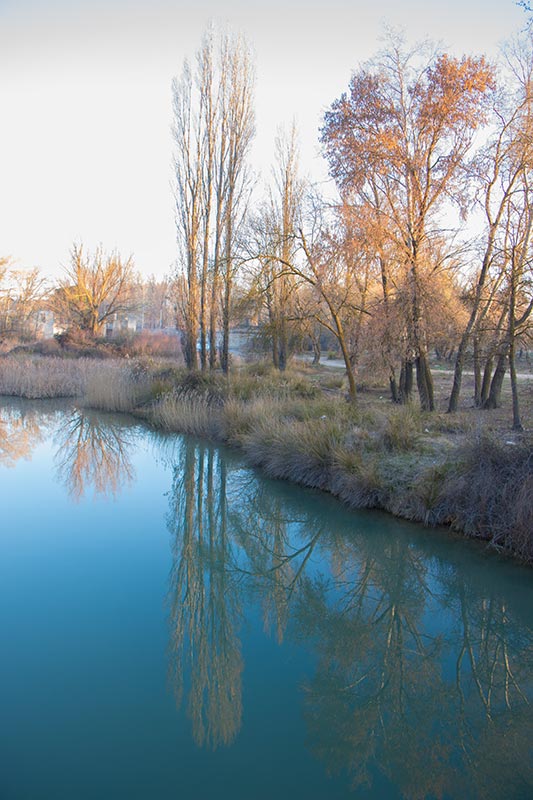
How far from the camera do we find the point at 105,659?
448cm

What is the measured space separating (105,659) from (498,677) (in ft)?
10.3

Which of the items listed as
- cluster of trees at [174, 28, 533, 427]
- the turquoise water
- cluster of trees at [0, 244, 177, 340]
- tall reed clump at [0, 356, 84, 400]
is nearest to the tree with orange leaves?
cluster of trees at [174, 28, 533, 427]

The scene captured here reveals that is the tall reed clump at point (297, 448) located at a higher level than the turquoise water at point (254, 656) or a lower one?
higher

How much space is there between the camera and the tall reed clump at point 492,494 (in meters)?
6.55

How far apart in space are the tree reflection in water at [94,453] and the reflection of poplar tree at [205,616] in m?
1.50

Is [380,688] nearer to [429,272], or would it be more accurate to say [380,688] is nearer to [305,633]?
[305,633]

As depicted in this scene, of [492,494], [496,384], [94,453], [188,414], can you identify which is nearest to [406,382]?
[496,384]

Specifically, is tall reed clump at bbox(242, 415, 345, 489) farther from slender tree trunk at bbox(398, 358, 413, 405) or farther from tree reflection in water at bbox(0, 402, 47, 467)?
tree reflection in water at bbox(0, 402, 47, 467)

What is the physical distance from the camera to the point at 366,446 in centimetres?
948

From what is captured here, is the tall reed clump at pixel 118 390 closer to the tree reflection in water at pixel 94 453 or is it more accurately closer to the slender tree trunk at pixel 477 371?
the tree reflection in water at pixel 94 453

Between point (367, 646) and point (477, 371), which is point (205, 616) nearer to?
point (367, 646)

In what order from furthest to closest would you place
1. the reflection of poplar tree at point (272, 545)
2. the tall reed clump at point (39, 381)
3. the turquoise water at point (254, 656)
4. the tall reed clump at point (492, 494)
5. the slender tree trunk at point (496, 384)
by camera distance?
the tall reed clump at point (39, 381) < the slender tree trunk at point (496, 384) < the tall reed clump at point (492, 494) < the reflection of poplar tree at point (272, 545) < the turquoise water at point (254, 656)

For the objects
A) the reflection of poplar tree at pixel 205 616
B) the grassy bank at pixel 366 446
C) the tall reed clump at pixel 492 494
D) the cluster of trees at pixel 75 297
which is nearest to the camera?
the reflection of poplar tree at pixel 205 616

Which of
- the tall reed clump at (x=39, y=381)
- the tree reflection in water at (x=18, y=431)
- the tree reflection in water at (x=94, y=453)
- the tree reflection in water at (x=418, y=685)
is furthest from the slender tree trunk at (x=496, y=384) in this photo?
the tall reed clump at (x=39, y=381)
